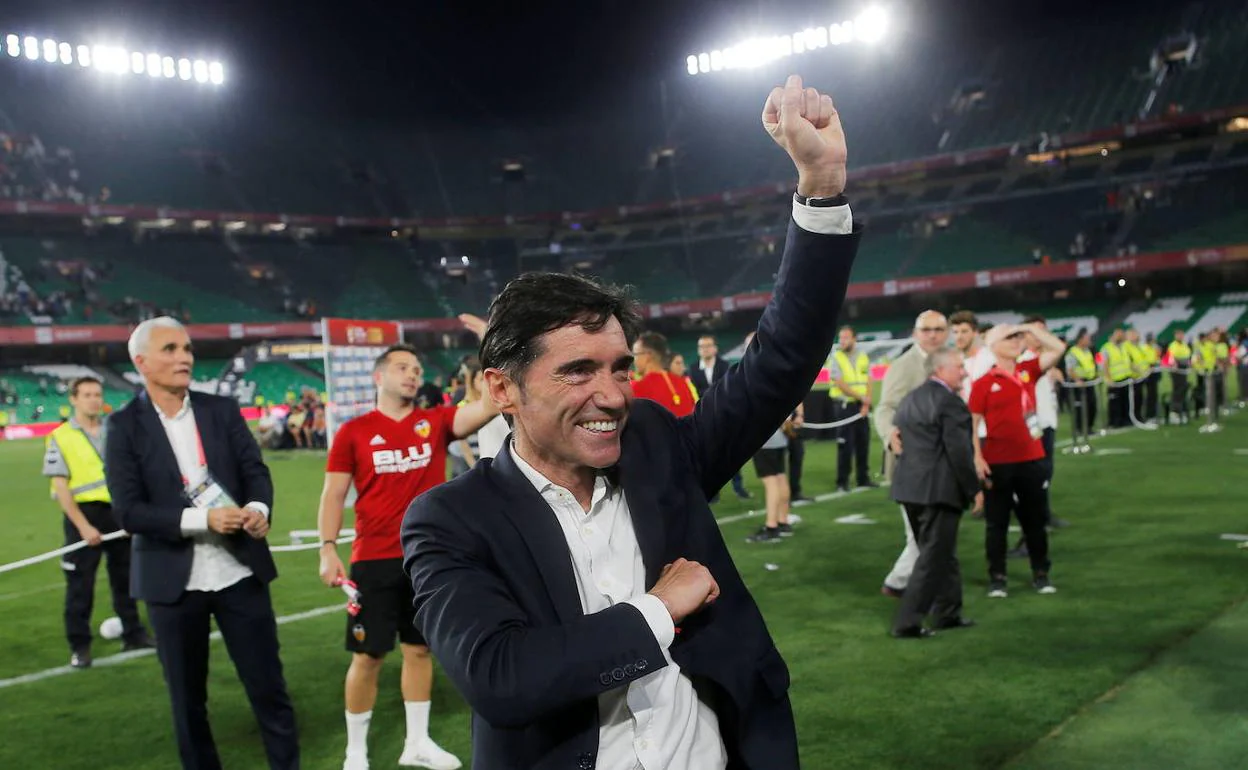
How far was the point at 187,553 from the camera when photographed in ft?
13.2

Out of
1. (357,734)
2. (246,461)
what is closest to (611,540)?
(246,461)

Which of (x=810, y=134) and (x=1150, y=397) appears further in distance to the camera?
(x=1150, y=397)

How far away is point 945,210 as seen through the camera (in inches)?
1777

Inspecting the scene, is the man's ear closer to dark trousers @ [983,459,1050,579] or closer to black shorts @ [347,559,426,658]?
black shorts @ [347,559,426,658]

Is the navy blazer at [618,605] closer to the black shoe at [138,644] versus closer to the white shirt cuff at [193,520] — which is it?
the white shirt cuff at [193,520]

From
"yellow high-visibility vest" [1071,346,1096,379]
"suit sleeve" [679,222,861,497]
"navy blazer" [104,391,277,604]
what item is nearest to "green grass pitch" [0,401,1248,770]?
"navy blazer" [104,391,277,604]

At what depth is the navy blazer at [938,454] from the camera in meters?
6.42

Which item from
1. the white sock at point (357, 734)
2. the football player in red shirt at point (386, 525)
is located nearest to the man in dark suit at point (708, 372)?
the football player in red shirt at point (386, 525)

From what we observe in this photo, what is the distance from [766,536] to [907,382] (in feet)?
8.85

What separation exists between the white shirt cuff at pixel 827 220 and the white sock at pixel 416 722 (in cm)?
384

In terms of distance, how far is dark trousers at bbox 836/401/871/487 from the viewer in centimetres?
1343

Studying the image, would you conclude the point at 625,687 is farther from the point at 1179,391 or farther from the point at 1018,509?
the point at 1179,391

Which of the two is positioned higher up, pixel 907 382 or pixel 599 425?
pixel 599 425

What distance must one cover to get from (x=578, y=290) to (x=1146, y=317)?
1619 inches
